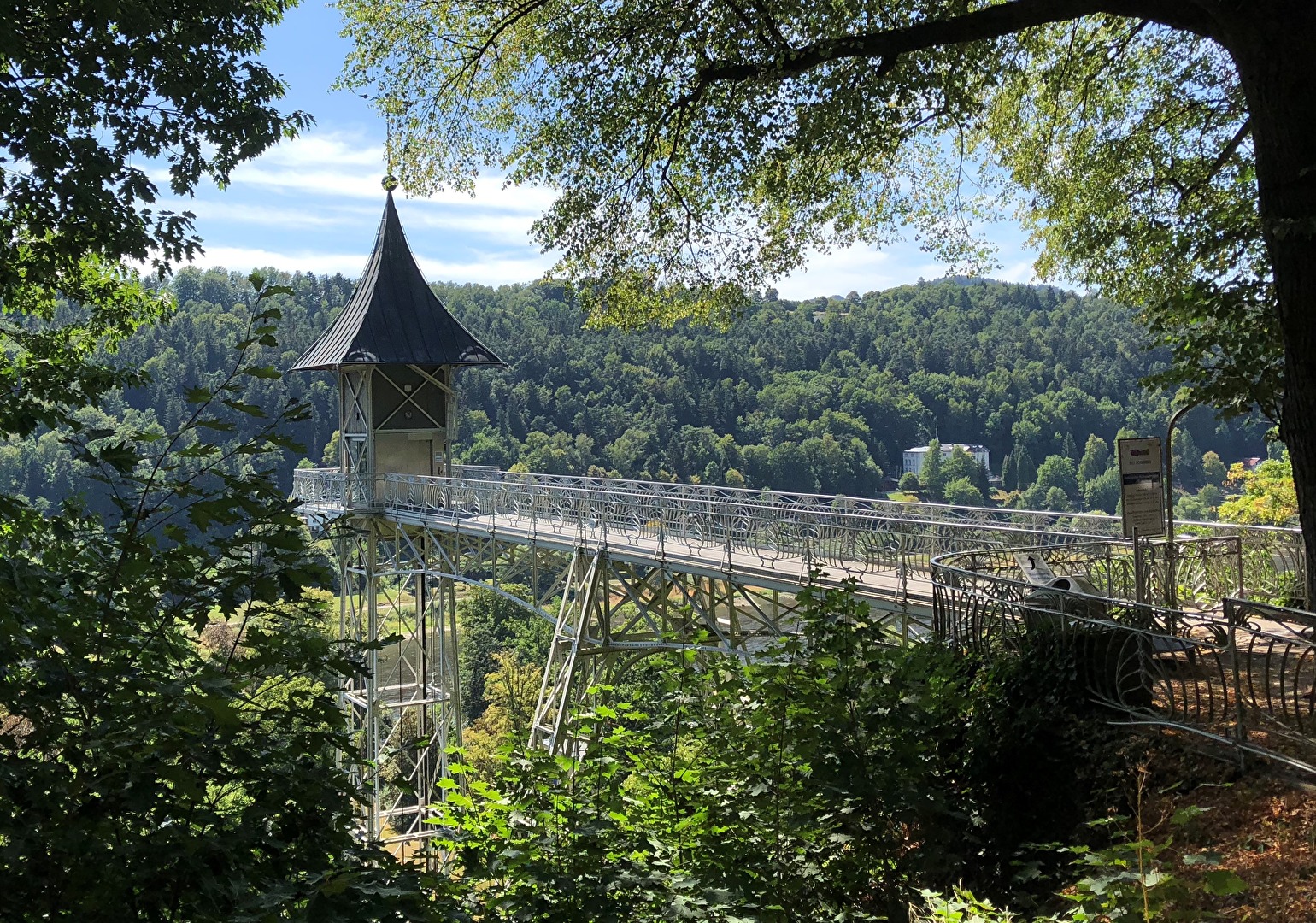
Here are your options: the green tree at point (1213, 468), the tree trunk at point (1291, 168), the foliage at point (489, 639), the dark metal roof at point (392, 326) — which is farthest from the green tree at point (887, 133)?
the green tree at point (1213, 468)

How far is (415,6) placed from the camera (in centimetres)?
1055

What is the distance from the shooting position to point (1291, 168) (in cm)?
616

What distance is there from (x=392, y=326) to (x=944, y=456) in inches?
2373

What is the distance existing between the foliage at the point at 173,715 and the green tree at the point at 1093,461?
73.1m

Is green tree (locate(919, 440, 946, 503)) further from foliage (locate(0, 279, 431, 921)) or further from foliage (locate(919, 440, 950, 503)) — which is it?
foliage (locate(0, 279, 431, 921))

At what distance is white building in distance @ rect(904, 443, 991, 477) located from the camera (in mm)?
78188

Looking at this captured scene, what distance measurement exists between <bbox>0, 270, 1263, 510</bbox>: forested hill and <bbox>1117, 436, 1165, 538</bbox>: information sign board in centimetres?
6256

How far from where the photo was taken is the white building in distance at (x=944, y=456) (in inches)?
3078

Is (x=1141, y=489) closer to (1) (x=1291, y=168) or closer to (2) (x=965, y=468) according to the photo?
(1) (x=1291, y=168)

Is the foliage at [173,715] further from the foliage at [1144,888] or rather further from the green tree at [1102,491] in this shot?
the green tree at [1102,491]

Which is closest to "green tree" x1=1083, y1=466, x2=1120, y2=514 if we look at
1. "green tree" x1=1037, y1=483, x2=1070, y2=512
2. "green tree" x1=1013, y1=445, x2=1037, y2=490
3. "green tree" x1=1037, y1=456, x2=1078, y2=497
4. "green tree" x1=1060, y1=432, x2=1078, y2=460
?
"green tree" x1=1037, y1=483, x2=1070, y2=512

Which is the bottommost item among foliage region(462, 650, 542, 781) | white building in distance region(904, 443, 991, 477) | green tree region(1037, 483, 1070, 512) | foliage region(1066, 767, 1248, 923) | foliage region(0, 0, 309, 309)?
foliage region(462, 650, 542, 781)

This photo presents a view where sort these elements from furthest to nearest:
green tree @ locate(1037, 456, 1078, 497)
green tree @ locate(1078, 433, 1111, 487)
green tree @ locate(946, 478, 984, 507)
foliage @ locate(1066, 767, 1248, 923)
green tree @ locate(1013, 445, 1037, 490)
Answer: green tree @ locate(1013, 445, 1037, 490), green tree @ locate(1037, 456, 1078, 497), green tree @ locate(946, 478, 984, 507), green tree @ locate(1078, 433, 1111, 487), foliage @ locate(1066, 767, 1248, 923)

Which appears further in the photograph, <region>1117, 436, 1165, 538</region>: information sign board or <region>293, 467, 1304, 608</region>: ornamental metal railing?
<region>293, 467, 1304, 608</region>: ornamental metal railing
